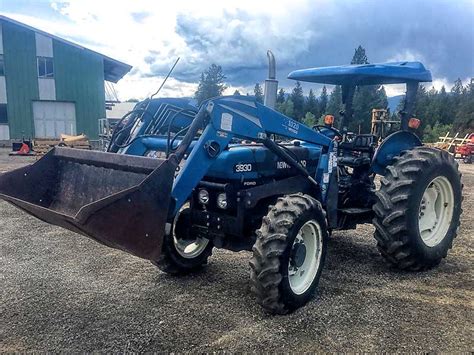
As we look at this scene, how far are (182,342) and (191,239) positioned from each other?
1520mm

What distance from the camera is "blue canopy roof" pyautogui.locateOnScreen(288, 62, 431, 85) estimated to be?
4.95m

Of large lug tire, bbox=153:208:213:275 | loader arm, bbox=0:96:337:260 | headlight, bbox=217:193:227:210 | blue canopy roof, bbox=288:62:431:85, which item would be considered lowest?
large lug tire, bbox=153:208:213:275

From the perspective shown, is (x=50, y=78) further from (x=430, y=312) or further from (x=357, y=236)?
(x=430, y=312)

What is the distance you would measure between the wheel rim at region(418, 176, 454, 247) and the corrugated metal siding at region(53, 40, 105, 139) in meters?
23.5

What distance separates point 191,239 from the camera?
478cm

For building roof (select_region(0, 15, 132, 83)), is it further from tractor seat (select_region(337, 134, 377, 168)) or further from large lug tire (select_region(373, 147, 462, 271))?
large lug tire (select_region(373, 147, 462, 271))

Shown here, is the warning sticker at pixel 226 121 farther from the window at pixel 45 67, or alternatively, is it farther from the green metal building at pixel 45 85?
the window at pixel 45 67

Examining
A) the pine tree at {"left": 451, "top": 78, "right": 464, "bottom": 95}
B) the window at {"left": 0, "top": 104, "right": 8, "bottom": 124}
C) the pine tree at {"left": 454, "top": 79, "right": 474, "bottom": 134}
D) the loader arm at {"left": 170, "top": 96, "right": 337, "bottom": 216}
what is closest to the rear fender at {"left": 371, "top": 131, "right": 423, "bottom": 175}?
the loader arm at {"left": 170, "top": 96, "right": 337, "bottom": 216}

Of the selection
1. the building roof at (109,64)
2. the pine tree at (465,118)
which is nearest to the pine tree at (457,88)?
the pine tree at (465,118)

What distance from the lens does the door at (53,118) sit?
25125mm

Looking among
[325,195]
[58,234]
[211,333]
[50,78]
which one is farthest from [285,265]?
[50,78]

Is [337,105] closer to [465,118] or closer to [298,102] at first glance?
[298,102]

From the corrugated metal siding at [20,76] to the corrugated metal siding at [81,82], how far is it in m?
1.30

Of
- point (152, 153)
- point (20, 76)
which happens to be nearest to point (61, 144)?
point (20, 76)
